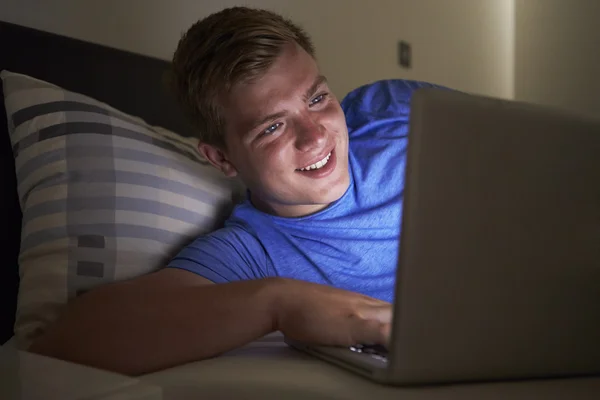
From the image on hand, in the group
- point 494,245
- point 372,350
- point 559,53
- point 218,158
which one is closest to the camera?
point 494,245

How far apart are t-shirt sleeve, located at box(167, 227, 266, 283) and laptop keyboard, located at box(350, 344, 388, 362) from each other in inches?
12.5

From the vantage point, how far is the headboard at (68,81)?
3.61 feet

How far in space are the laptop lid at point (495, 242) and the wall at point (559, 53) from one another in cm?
184

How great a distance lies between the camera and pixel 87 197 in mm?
1021

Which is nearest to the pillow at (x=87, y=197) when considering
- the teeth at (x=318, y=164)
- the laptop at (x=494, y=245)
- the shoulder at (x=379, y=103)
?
the teeth at (x=318, y=164)

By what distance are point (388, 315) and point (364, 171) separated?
50cm

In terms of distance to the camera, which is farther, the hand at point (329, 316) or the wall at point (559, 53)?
the wall at point (559, 53)

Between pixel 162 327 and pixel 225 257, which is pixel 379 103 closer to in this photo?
pixel 225 257

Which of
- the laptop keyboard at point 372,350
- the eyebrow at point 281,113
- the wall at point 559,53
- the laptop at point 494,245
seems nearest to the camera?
the laptop at point 494,245

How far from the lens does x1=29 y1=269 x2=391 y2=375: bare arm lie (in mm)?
690

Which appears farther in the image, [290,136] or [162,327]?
[290,136]

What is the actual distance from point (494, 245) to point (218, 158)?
2.54 ft

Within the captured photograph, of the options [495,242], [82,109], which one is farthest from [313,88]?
[495,242]

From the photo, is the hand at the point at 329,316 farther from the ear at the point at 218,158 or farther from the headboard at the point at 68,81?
the headboard at the point at 68,81
